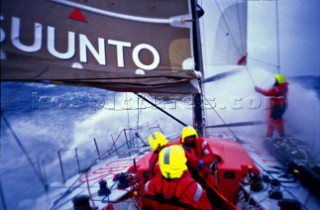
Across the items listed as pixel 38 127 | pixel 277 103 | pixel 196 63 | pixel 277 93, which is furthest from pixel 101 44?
pixel 277 103

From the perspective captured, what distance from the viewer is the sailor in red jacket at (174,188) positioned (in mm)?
1395

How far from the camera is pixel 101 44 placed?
5.34 feet

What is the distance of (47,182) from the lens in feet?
6.11

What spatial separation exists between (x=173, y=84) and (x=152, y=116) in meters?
0.80

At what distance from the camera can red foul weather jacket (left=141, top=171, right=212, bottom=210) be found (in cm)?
139

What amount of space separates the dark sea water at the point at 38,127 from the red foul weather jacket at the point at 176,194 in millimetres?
719

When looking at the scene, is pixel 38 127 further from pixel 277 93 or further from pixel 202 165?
pixel 277 93

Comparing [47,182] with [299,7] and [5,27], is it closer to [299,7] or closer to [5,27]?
[5,27]

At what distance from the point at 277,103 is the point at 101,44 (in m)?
3.18

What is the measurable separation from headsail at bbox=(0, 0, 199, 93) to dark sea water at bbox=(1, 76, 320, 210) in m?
0.16

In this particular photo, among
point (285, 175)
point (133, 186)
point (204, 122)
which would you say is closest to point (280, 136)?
point (285, 175)

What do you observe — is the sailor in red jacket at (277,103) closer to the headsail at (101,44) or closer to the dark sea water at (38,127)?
the headsail at (101,44)

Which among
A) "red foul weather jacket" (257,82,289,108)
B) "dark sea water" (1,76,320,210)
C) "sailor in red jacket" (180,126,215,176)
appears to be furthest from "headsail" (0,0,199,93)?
"red foul weather jacket" (257,82,289,108)

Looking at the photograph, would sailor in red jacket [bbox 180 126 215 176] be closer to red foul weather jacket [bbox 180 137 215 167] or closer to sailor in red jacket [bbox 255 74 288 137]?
red foul weather jacket [bbox 180 137 215 167]
